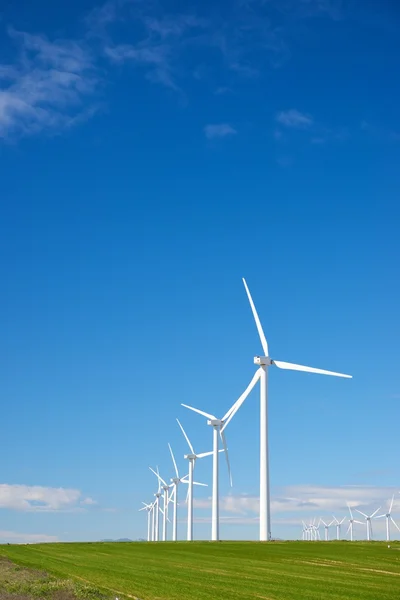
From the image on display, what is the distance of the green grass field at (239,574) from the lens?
38616 mm

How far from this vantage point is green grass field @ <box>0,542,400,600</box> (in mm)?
38616

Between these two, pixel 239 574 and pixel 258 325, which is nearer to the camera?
pixel 239 574

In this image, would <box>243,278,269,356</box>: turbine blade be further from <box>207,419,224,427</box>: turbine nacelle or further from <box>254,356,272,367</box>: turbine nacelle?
<box>207,419,224,427</box>: turbine nacelle

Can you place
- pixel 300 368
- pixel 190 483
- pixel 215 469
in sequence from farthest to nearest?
1. pixel 190 483
2. pixel 215 469
3. pixel 300 368

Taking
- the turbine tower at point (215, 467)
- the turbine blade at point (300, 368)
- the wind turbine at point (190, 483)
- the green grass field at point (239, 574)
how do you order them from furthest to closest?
the wind turbine at point (190, 483) → the turbine tower at point (215, 467) → the turbine blade at point (300, 368) → the green grass field at point (239, 574)

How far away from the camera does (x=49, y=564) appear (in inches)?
2516

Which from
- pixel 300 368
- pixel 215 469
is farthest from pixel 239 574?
pixel 215 469

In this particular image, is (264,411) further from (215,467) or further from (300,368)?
(215,467)

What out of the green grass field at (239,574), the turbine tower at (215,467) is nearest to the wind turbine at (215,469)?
the turbine tower at (215,467)

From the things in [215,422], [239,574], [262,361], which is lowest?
[239,574]

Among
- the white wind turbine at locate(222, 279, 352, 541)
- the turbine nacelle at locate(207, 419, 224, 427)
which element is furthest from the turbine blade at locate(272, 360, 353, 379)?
the turbine nacelle at locate(207, 419, 224, 427)

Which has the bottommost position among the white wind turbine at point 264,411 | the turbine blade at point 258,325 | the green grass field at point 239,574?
the green grass field at point 239,574

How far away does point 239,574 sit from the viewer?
50.2 meters

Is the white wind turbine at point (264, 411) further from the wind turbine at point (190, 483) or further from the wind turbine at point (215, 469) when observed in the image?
the wind turbine at point (190, 483)
